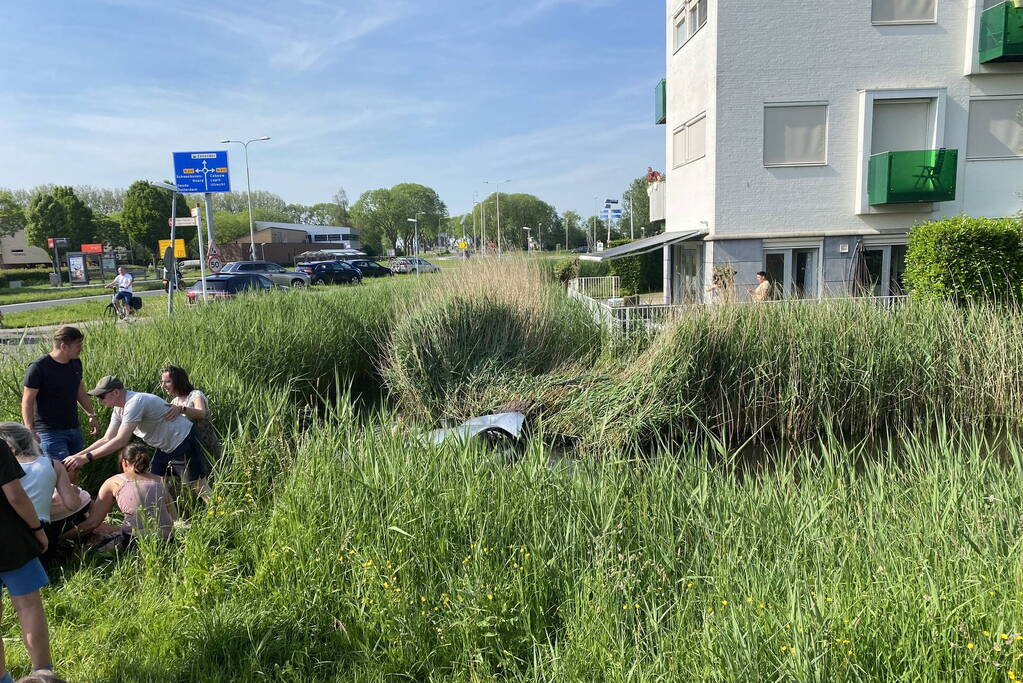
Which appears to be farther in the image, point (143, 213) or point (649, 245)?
point (143, 213)

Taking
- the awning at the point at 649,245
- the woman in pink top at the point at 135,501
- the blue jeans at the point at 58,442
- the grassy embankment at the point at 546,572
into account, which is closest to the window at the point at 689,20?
the awning at the point at 649,245

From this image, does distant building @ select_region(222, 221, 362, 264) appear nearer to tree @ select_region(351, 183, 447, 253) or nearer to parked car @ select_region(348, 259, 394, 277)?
tree @ select_region(351, 183, 447, 253)

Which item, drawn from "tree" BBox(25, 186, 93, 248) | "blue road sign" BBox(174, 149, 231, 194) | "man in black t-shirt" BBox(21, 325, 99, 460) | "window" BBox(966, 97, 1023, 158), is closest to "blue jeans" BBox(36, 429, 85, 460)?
"man in black t-shirt" BBox(21, 325, 99, 460)

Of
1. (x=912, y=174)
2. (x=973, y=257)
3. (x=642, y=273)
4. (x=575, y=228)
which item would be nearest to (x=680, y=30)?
(x=912, y=174)

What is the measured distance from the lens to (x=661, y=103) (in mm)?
22312

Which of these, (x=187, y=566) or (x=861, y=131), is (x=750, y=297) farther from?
(x=187, y=566)

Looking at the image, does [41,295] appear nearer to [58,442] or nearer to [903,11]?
[58,442]

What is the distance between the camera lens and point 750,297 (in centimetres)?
1117

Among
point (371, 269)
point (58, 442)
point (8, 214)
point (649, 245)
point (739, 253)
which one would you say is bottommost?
point (58, 442)

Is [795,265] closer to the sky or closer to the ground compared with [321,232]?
closer to the ground

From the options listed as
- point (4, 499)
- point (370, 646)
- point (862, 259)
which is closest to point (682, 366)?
point (370, 646)

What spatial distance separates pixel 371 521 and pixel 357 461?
75 cm

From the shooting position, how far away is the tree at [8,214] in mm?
58781

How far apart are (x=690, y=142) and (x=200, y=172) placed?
12.0 m
